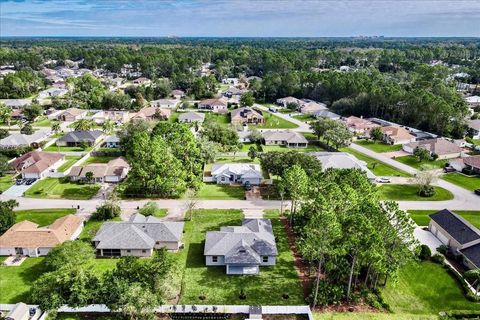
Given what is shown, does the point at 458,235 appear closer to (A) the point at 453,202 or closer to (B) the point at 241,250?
(A) the point at 453,202

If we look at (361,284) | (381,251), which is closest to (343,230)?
(381,251)

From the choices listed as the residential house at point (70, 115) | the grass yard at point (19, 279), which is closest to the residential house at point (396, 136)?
the grass yard at point (19, 279)

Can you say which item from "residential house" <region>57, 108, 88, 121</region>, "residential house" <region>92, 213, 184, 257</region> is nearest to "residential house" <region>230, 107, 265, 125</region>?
"residential house" <region>57, 108, 88, 121</region>

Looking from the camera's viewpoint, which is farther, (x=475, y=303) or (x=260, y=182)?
(x=260, y=182)

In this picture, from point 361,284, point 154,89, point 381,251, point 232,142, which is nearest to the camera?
point 381,251

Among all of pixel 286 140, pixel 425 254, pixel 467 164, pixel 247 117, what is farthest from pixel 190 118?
pixel 425 254

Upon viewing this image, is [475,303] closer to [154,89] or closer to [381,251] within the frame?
[381,251]
